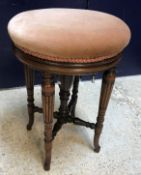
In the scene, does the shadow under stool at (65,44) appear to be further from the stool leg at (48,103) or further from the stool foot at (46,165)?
the stool foot at (46,165)

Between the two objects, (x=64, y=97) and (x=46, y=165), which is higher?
(x=64, y=97)

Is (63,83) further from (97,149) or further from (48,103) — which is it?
(97,149)

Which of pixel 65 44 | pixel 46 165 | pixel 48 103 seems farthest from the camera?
pixel 46 165

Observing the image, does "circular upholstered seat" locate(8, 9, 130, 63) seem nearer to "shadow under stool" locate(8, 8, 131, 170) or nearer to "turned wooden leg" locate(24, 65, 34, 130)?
"shadow under stool" locate(8, 8, 131, 170)

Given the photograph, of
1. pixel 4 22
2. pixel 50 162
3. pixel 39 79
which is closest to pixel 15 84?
pixel 39 79

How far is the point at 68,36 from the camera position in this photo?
0.74m

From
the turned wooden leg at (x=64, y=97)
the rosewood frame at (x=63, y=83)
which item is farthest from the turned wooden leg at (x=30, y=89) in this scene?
the turned wooden leg at (x=64, y=97)

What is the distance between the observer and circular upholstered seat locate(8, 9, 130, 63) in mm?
708

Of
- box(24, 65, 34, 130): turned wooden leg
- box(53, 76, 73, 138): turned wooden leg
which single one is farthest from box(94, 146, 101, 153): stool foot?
box(24, 65, 34, 130): turned wooden leg

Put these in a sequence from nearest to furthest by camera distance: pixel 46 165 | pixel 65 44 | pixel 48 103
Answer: pixel 65 44 → pixel 48 103 → pixel 46 165

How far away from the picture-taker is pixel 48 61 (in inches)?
28.6

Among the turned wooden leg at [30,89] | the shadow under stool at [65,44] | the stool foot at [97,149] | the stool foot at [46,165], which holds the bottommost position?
the stool foot at [97,149]

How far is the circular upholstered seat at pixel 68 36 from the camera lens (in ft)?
2.32

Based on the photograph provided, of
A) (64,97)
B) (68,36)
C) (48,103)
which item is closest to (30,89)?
(64,97)
